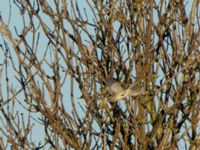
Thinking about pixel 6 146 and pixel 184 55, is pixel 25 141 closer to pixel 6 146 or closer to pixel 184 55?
pixel 6 146

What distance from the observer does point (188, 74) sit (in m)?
7.18

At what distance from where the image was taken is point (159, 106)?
7250mm

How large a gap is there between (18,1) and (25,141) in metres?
1.36

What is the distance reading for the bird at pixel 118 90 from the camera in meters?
6.74

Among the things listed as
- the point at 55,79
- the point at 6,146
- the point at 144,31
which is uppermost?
the point at 144,31

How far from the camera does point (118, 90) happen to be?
22.3ft

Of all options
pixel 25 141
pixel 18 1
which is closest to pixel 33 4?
pixel 18 1

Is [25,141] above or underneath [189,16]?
underneath

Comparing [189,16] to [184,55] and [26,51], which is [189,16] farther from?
[26,51]

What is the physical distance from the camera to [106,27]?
7062 millimetres

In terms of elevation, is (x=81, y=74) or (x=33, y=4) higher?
(x=33, y=4)

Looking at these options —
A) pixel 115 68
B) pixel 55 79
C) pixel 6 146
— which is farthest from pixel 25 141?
pixel 115 68

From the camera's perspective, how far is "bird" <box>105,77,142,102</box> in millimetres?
6742

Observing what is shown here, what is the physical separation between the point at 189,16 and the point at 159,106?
0.90 meters
